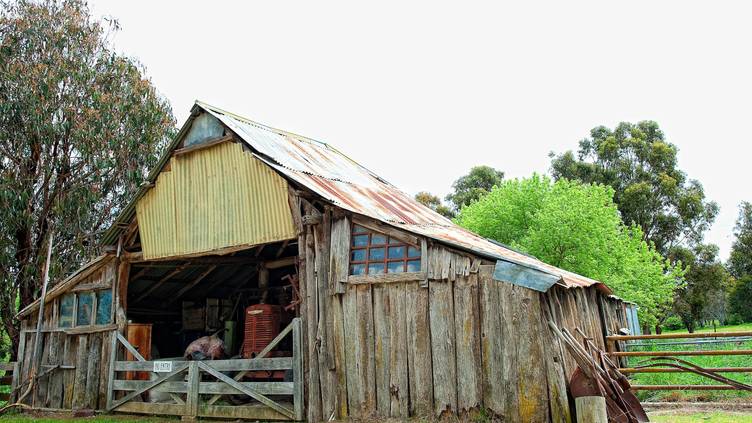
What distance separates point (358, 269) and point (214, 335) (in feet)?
Answer: 18.6

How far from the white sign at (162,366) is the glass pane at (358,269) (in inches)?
193

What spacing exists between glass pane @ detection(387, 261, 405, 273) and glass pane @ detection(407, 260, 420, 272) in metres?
0.11

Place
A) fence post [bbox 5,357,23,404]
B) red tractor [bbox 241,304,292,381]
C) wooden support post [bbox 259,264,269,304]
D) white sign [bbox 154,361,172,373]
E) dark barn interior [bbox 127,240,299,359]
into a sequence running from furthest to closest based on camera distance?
wooden support post [bbox 259,264,269,304]
dark barn interior [bbox 127,240,299,359]
fence post [bbox 5,357,23,404]
red tractor [bbox 241,304,292,381]
white sign [bbox 154,361,172,373]

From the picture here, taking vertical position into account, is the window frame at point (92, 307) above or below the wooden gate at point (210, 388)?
above

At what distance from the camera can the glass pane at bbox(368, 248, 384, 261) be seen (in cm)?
1065

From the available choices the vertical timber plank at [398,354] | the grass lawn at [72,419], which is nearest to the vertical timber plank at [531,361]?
the vertical timber plank at [398,354]

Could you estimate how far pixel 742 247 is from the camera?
5166 centimetres

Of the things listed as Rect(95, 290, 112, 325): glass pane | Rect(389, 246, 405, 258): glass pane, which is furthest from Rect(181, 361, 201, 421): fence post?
Rect(389, 246, 405, 258): glass pane

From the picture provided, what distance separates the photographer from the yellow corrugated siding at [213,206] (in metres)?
12.0

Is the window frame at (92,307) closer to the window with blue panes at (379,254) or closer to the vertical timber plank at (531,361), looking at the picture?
the window with blue panes at (379,254)

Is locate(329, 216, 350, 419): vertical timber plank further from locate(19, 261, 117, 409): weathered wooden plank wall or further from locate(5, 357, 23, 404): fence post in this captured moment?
locate(5, 357, 23, 404): fence post

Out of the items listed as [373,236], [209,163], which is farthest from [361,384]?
[209,163]

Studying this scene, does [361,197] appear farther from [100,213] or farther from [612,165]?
[612,165]

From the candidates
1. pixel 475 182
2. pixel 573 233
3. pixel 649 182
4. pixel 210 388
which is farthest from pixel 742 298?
pixel 210 388
